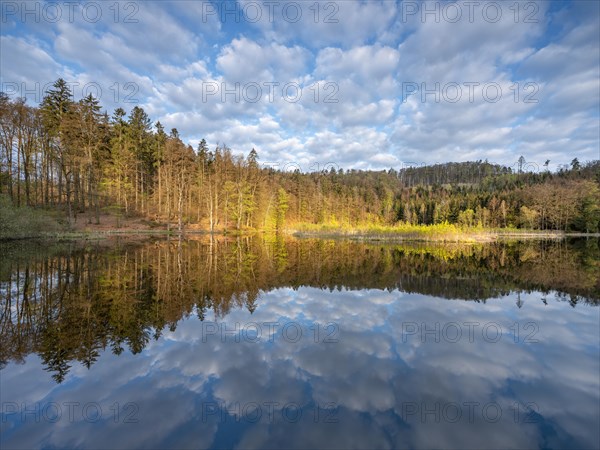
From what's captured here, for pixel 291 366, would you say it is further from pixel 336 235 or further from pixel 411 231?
pixel 336 235

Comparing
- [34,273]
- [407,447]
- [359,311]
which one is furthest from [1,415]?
[34,273]

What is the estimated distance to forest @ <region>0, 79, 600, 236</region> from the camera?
35844 mm

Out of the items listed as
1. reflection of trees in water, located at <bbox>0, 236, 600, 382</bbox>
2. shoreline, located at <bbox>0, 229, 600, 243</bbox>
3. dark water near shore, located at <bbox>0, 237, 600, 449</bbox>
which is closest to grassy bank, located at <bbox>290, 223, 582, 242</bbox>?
shoreline, located at <bbox>0, 229, 600, 243</bbox>

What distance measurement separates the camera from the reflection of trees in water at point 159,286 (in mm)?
6355

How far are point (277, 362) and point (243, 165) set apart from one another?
2099 inches

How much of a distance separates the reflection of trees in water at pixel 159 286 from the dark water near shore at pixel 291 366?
0.26 ft

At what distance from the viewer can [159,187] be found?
1887 inches

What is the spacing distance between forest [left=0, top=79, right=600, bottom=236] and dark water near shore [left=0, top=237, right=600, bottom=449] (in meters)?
26.1

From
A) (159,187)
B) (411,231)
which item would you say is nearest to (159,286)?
(411,231)

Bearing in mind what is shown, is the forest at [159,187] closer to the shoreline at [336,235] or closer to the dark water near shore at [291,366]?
the shoreline at [336,235]

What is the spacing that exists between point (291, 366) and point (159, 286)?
7.36 meters

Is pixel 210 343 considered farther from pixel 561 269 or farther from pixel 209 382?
pixel 561 269

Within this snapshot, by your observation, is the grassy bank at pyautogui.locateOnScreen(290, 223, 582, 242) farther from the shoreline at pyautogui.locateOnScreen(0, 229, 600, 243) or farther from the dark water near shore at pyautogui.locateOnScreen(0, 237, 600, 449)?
the dark water near shore at pyautogui.locateOnScreen(0, 237, 600, 449)

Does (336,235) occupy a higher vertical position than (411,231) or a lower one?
lower
